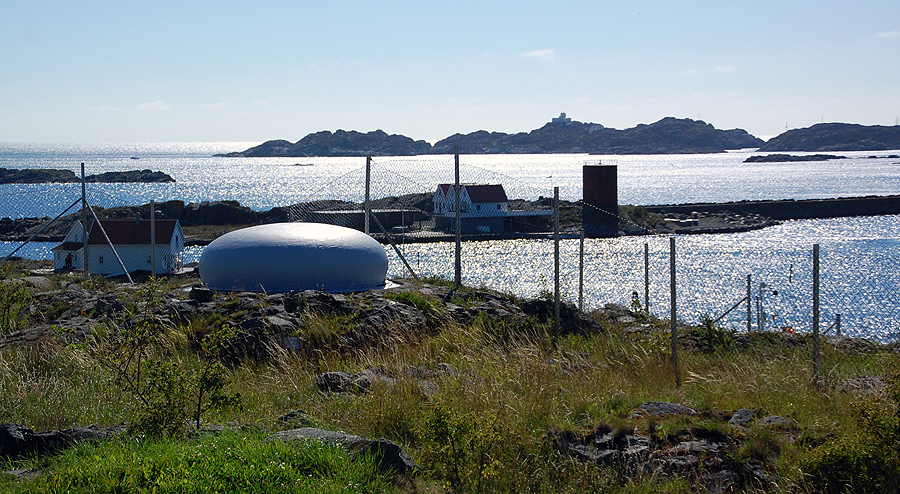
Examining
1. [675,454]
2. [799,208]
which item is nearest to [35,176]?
[799,208]

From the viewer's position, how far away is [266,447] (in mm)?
5359

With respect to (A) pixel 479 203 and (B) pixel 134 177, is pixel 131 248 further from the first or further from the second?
(B) pixel 134 177

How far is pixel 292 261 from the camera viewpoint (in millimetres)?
16812

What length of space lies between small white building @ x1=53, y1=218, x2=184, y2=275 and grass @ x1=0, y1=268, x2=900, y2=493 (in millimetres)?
33142

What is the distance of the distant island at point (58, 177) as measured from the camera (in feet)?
536

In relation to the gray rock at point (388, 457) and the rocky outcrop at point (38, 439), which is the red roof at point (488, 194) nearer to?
the rocky outcrop at point (38, 439)

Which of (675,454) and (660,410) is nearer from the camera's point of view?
(675,454)

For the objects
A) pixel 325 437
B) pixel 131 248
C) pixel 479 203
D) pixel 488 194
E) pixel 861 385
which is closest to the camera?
pixel 325 437

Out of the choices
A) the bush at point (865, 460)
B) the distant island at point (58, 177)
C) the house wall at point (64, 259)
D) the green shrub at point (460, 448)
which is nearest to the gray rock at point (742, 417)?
the bush at point (865, 460)

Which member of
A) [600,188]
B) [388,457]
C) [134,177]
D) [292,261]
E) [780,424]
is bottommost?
[780,424]

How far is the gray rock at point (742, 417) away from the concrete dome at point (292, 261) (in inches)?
433

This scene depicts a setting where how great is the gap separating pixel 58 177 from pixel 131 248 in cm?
14409

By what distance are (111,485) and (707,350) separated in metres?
10.1

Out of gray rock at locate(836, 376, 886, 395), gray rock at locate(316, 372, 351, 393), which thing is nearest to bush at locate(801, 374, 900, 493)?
gray rock at locate(836, 376, 886, 395)
